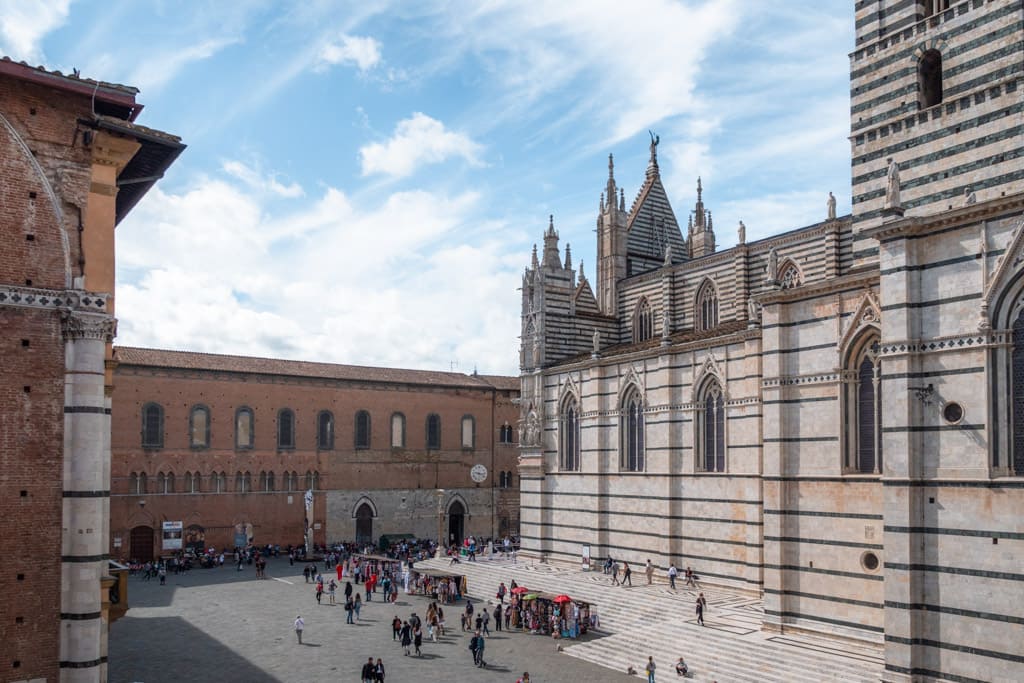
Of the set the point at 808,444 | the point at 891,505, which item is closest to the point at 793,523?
the point at 808,444

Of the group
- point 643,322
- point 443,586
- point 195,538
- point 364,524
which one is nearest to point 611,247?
point 643,322

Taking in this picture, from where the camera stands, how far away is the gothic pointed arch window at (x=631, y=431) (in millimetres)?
32781

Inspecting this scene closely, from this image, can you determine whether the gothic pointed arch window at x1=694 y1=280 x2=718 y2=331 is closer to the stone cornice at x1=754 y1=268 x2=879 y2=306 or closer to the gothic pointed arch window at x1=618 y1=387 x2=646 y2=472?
the gothic pointed arch window at x1=618 y1=387 x2=646 y2=472

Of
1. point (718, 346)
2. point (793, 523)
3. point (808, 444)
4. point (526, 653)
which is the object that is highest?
point (718, 346)

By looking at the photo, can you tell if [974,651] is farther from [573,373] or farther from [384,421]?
[384,421]

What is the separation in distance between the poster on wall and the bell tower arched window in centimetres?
3655

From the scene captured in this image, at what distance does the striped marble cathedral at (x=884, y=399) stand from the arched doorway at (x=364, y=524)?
18563 millimetres

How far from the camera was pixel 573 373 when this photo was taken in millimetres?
36281

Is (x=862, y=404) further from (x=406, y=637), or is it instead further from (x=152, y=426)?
(x=152, y=426)

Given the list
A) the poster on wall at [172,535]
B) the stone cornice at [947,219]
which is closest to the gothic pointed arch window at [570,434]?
the poster on wall at [172,535]

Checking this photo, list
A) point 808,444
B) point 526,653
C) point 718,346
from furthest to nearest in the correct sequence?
point 718,346 → point 526,653 → point 808,444

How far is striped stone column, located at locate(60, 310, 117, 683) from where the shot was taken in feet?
43.0

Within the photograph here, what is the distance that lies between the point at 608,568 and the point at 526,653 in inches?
380

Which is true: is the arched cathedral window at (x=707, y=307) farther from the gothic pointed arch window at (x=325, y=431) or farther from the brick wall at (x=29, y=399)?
the brick wall at (x=29, y=399)
